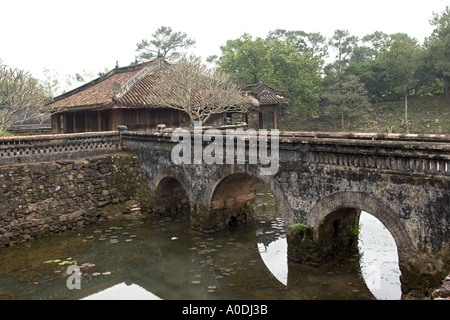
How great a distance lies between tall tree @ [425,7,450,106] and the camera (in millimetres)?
33094

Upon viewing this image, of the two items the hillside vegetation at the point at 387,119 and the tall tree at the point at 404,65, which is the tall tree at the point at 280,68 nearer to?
the hillside vegetation at the point at 387,119

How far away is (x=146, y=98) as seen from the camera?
18922 mm

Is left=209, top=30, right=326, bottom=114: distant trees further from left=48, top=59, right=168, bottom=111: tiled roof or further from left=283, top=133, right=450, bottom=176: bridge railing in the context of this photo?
left=283, top=133, right=450, bottom=176: bridge railing

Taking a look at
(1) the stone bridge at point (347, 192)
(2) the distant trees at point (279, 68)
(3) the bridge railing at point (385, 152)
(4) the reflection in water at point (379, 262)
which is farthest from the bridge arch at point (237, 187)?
(2) the distant trees at point (279, 68)

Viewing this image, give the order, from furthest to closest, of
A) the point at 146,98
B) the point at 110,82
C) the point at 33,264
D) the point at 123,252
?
the point at 110,82, the point at 146,98, the point at 123,252, the point at 33,264

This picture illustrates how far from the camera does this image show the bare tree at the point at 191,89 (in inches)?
696

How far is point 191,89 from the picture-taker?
17969 millimetres

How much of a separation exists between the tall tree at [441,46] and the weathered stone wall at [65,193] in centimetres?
2955

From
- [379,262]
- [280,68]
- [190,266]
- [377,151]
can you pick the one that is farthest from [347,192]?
[280,68]

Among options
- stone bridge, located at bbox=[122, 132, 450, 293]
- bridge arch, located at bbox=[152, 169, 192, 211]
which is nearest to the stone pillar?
stone bridge, located at bbox=[122, 132, 450, 293]

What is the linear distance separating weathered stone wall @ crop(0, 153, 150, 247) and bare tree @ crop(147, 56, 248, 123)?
3.73 meters

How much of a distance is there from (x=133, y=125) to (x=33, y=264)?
371 inches

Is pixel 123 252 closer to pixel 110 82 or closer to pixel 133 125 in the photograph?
pixel 133 125
